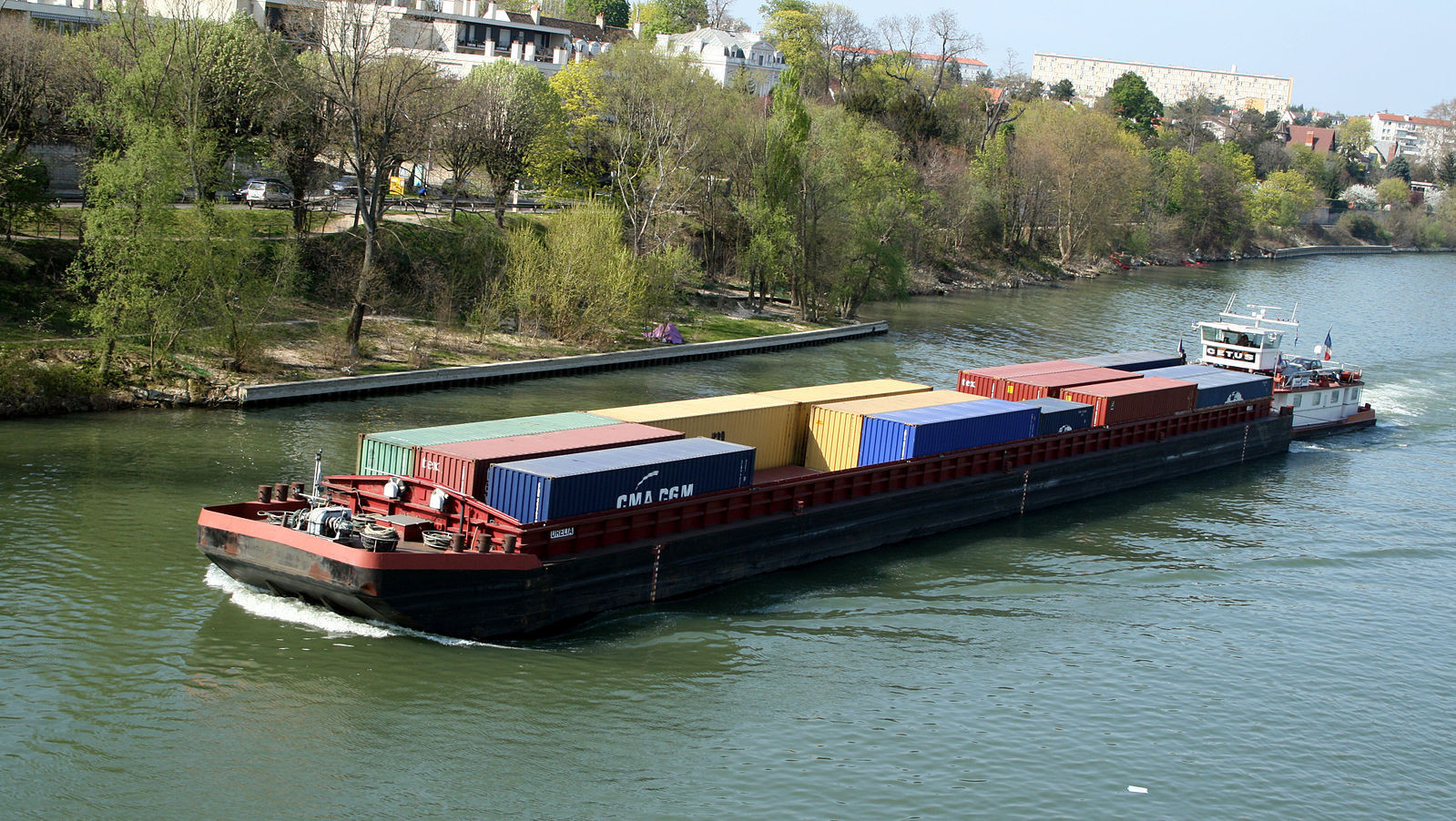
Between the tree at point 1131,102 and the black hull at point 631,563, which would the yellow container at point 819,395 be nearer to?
the black hull at point 631,563

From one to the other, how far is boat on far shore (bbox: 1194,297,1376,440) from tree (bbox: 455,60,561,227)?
44580mm

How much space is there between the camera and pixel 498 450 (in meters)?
27.6

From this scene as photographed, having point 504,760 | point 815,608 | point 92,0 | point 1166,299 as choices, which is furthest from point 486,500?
point 1166,299

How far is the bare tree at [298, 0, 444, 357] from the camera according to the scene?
168 ft

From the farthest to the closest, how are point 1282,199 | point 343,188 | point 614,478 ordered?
point 1282,199
point 343,188
point 614,478

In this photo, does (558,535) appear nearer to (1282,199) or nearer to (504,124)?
(504,124)

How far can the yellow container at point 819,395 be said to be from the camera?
3678 cm

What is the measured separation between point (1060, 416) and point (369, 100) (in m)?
42.9

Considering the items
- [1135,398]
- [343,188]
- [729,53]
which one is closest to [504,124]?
[343,188]

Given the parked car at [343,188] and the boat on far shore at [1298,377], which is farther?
the parked car at [343,188]

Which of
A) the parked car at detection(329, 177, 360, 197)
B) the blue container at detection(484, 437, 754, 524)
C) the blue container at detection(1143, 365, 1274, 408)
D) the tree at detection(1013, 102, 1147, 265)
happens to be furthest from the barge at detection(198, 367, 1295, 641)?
the tree at detection(1013, 102, 1147, 265)

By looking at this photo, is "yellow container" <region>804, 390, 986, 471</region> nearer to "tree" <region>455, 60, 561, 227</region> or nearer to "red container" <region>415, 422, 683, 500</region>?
"red container" <region>415, 422, 683, 500</region>

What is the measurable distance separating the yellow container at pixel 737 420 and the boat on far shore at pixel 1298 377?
30.4 meters

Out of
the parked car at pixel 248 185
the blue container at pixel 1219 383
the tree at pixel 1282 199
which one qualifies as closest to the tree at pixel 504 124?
the parked car at pixel 248 185
